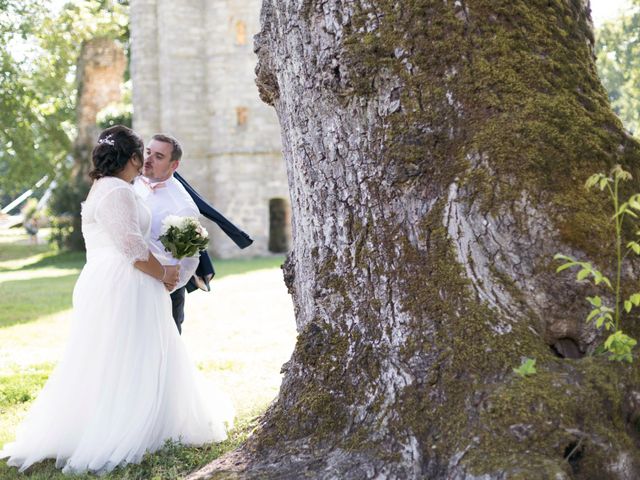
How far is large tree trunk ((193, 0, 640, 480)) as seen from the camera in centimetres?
367

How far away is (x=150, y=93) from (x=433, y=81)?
93.8ft

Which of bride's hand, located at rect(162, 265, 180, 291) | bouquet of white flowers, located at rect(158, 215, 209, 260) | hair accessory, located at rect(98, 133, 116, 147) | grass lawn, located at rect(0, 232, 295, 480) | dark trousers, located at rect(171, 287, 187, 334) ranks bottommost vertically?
grass lawn, located at rect(0, 232, 295, 480)

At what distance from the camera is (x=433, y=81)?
410 centimetres

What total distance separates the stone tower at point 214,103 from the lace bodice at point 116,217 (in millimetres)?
25213

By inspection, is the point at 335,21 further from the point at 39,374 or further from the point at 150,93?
the point at 150,93

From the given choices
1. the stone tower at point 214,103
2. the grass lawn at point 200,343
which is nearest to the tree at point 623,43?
the stone tower at point 214,103

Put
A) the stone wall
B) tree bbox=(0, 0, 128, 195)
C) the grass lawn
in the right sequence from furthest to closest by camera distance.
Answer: the stone wall
tree bbox=(0, 0, 128, 195)
the grass lawn

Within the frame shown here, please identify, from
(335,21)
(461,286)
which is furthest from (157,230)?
(461,286)

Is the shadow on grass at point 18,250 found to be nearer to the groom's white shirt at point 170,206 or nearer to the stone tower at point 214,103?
the stone tower at point 214,103

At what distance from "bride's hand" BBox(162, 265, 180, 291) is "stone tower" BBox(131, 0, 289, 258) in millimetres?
24945

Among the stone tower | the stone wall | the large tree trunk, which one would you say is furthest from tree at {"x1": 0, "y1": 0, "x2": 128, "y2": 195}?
the large tree trunk

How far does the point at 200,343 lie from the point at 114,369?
6.63 metres

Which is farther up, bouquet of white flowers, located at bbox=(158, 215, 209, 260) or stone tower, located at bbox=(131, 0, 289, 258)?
stone tower, located at bbox=(131, 0, 289, 258)

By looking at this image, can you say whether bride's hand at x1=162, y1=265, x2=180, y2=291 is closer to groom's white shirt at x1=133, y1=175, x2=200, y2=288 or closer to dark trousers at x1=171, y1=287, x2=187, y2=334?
groom's white shirt at x1=133, y1=175, x2=200, y2=288
